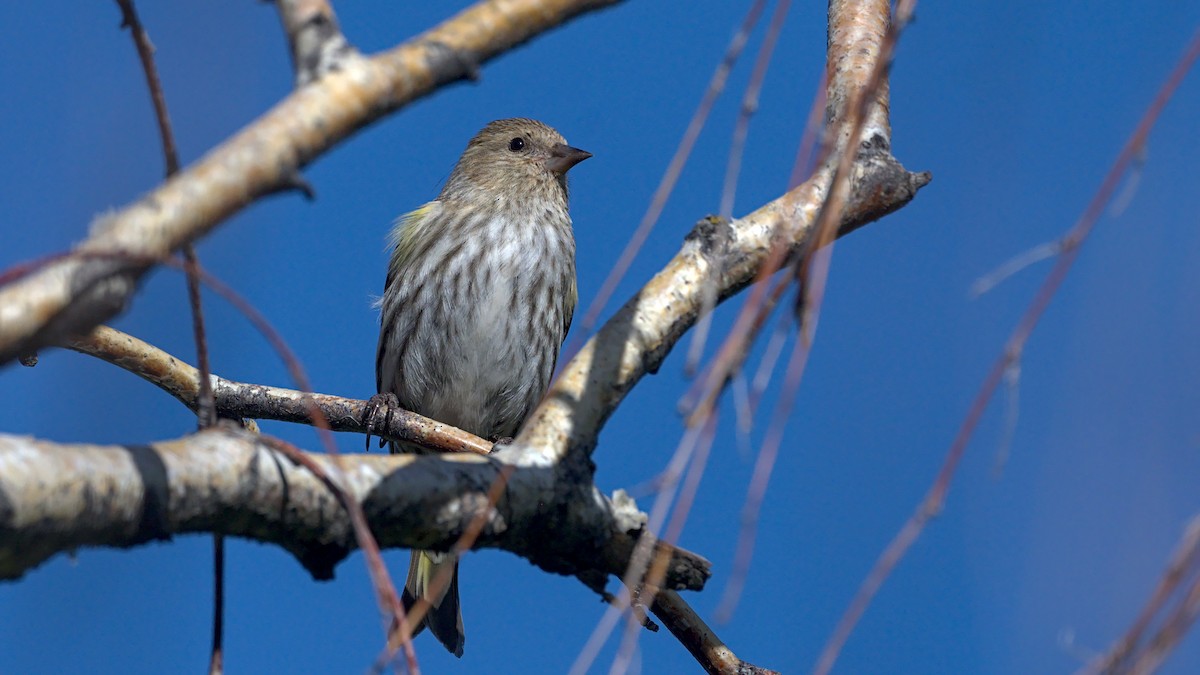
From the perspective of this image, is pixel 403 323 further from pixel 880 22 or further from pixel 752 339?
pixel 752 339

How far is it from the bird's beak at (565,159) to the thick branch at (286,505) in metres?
4.21

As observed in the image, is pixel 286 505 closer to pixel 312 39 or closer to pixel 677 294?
pixel 312 39

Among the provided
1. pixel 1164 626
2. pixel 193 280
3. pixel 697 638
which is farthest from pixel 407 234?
pixel 1164 626

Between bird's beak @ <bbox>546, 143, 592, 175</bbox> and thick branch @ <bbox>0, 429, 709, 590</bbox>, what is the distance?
4210 millimetres

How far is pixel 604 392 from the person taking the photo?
95.1 inches

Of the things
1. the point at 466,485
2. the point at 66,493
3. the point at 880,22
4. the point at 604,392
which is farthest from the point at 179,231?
the point at 880,22

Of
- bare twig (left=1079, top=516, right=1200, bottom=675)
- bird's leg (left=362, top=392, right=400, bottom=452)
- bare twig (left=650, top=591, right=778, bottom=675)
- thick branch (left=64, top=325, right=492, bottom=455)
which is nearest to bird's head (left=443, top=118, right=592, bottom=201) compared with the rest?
bird's leg (left=362, top=392, right=400, bottom=452)

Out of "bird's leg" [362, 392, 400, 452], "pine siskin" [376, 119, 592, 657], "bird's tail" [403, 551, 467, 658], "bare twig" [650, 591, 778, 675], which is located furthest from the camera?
"pine siskin" [376, 119, 592, 657]

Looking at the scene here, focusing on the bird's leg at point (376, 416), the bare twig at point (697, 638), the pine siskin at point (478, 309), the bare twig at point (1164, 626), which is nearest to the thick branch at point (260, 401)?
the bird's leg at point (376, 416)

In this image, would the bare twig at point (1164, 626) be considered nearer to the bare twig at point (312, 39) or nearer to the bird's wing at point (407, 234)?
the bare twig at point (312, 39)

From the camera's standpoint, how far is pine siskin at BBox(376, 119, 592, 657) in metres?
5.65

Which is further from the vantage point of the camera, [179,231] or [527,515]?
[527,515]

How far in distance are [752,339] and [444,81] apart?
629mm

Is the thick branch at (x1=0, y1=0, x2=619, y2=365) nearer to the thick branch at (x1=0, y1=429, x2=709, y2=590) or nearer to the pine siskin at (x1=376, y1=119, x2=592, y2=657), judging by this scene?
the thick branch at (x1=0, y1=429, x2=709, y2=590)
